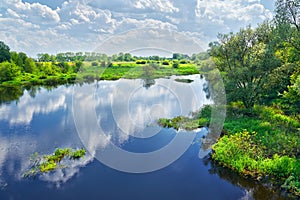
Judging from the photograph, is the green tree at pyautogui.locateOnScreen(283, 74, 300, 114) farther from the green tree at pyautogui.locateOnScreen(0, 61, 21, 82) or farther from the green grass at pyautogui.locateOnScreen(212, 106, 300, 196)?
the green tree at pyautogui.locateOnScreen(0, 61, 21, 82)

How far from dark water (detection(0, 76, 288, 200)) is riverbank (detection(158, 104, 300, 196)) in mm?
757

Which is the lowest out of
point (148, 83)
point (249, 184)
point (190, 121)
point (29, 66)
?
point (249, 184)

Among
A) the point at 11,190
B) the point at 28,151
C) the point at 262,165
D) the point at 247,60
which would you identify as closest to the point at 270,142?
the point at 262,165

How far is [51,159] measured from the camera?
13.9 metres

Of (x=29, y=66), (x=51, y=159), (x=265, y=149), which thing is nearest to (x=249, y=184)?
(x=265, y=149)

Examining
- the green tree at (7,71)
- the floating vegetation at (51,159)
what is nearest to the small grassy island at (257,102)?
the floating vegetation at (51,159)

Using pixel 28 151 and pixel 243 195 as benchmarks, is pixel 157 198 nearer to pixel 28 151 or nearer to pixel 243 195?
pixel 243 195

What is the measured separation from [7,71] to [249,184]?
54803 millimetres

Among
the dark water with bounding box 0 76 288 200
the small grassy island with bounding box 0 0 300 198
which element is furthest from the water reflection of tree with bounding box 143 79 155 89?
the small grassy island with bounding box 0 0 300 198

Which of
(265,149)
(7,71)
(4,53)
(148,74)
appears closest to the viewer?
(265,149)

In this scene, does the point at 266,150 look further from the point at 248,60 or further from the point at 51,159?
the point at 51,159

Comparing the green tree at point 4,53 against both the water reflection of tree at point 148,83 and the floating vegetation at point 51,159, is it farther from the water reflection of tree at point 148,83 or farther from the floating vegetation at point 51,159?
the floating vegetation at point 51,159

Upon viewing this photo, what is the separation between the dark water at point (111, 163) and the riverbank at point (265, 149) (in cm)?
76

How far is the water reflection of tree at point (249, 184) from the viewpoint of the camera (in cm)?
1046
